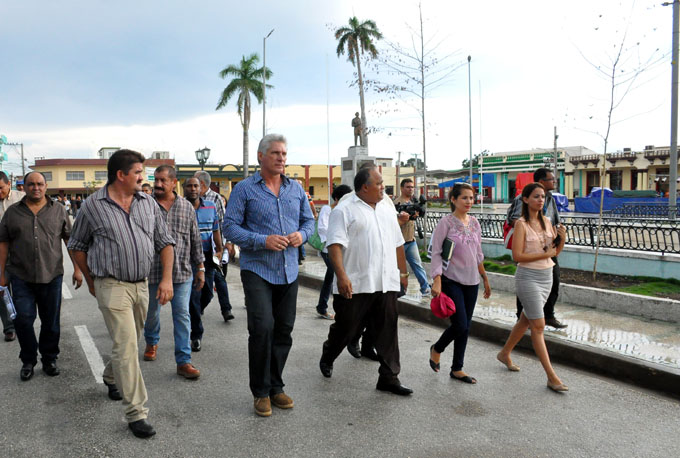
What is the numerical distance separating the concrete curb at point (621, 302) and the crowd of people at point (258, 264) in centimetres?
235

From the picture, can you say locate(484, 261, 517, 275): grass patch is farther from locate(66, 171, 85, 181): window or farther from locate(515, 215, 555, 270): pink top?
locate(66, 171, 85, 181): window

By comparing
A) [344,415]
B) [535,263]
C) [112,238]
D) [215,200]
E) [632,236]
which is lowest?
[344,415]

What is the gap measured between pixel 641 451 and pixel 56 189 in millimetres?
68092

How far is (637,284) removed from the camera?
7.82 m

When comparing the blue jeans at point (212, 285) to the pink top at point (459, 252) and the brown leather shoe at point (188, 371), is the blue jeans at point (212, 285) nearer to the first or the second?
the brown leather shoe at point (188, 371)

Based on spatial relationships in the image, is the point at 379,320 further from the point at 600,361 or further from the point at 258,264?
the point at 600,361

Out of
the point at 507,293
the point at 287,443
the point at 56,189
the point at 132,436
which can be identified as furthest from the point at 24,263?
the point at 56,189

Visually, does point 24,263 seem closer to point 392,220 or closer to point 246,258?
point 246,258

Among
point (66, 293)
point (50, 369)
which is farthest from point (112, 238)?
point (66, 293)

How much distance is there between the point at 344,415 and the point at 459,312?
4.62ft

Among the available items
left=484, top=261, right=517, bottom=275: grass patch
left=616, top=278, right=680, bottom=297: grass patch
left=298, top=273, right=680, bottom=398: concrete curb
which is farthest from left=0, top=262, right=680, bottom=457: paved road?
left=484, top=261, right=517, bottom=275: grass patch

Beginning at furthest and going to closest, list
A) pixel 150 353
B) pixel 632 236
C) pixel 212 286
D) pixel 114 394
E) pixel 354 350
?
1. pixel 632 236
2. pixel 212 286
3. pixel 354 350
4. pixel 150 353
5. pixel 114 394

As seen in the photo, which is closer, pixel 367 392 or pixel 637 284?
pixel 367 392

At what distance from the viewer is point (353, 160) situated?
17.8 meters
